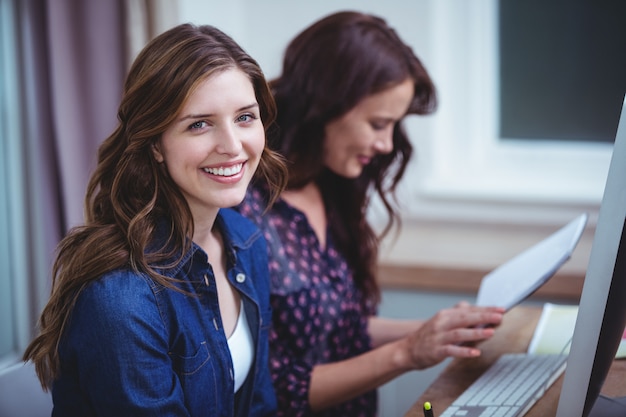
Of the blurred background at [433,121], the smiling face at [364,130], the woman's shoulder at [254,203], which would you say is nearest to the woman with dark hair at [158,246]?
the woman's shoulder at [254,203]

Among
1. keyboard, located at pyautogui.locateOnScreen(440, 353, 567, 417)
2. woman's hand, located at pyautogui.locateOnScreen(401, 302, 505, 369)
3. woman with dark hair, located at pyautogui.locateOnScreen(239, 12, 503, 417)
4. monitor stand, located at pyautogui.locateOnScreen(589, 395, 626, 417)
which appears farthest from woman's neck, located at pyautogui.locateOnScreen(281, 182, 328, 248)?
monitor stand, located at pyautogui.locateOnScreen(589, 395, 626, 417)

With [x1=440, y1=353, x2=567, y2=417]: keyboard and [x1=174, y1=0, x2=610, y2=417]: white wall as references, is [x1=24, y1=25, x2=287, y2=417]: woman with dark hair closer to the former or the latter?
[x1=440, y1=353, x2=567, y2=417]: keyboard

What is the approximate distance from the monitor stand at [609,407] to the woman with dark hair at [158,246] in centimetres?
54

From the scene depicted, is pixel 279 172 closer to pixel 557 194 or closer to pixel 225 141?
pixel 225 141

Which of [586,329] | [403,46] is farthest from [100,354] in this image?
[403,46]

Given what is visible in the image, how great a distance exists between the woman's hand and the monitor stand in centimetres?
22

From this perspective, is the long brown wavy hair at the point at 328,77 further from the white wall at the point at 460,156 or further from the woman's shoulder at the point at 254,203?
the white wall at the point at 460,156

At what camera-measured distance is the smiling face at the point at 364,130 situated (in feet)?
5.34

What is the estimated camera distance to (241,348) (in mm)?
1324

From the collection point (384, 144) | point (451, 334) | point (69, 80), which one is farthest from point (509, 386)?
point (69, 80)

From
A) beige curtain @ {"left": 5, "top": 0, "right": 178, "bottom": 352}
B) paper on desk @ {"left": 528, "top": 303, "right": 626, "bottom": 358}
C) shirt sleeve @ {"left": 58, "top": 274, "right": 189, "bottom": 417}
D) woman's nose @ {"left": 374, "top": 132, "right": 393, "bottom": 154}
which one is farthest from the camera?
beige curtain @ {"left": 5, "top": 0, "right": 178, "bottom": 352}

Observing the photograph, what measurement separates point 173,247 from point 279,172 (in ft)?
0.87

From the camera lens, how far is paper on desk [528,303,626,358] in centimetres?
153

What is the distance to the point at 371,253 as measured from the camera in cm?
182
